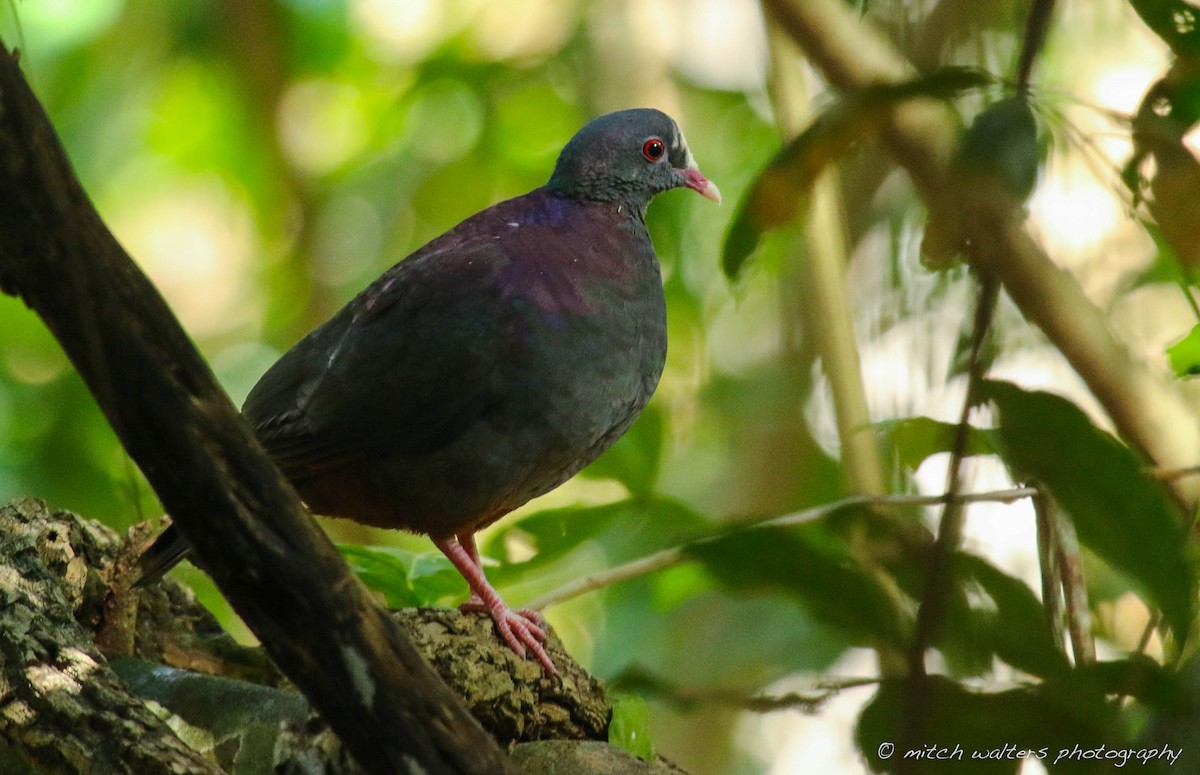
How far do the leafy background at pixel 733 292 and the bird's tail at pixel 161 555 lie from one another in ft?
0.55

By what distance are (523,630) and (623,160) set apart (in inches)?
58.4

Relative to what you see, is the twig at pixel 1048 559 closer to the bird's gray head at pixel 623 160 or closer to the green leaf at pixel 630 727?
the green leaf at pixel 630 727

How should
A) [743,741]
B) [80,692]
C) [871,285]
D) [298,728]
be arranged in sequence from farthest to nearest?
[743,741] < [298,728] < [80,692] < [871,285]

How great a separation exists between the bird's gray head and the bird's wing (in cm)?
47

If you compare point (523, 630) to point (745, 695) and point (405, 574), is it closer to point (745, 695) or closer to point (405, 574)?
point (405, 574)

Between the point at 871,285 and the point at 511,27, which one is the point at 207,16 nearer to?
the point at 511,27

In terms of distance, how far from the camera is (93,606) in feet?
10.7

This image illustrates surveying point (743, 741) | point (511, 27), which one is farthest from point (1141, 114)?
point (511, 27)

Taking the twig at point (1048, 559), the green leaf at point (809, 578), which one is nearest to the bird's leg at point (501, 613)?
the twig at point (1048, 559)

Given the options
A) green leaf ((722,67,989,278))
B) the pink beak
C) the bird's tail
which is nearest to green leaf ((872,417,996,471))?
green leaf ((722,67,989,278))

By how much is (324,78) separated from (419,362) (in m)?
5.35

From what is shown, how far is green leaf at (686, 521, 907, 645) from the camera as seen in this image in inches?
47.0

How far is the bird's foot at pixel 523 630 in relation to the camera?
9.64 ft

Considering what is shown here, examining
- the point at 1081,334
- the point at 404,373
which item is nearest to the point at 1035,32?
the point at 1081,334
